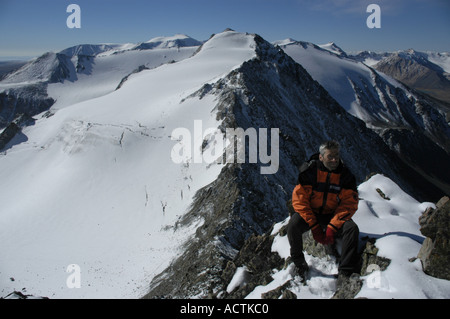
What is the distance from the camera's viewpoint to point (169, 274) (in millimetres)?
20406

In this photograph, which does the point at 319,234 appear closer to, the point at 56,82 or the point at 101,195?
the point at 101,195

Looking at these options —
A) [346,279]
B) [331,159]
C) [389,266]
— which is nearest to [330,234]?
[346,279]

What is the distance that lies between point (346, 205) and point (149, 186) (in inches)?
1086

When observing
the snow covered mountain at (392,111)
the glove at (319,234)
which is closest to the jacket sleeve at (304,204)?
the glove at (319,234)

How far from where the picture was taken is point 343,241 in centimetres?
743

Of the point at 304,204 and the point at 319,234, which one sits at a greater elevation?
the point at 304,204

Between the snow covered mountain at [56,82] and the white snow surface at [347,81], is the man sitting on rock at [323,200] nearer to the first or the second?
the snow covered mountain at [56,82]

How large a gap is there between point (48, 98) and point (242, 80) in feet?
367

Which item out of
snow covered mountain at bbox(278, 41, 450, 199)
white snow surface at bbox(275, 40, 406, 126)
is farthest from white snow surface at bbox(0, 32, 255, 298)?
white snow surface at bbox(275, 40, 406, 126)

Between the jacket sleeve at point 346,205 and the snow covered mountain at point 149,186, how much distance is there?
7.77m

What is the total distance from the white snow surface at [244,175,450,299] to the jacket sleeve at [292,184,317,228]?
1.41 metres

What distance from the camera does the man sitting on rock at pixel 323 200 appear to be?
7.71m

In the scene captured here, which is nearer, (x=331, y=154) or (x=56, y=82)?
(x=331, y=154)
